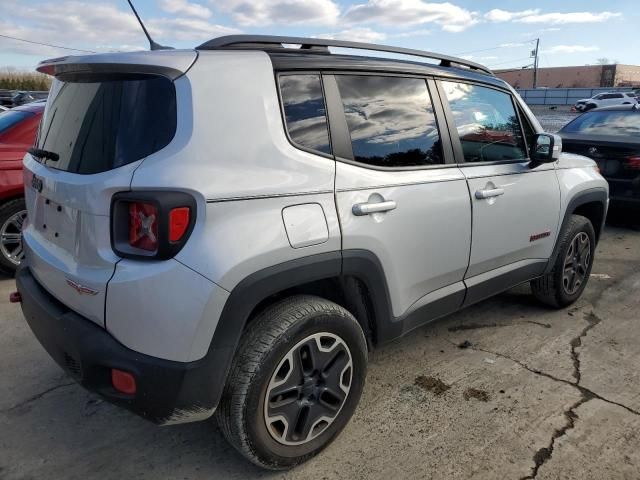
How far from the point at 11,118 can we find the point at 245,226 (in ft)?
14.1

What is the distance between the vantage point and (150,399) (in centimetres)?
201

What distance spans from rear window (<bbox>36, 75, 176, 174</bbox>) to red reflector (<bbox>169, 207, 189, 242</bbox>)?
0.27m

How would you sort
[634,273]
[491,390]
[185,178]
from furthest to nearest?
[634,273] → [491,390] → [185,178]

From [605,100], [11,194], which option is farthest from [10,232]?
[605,100]

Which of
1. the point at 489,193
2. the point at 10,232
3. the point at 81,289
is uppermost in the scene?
the point at 489,193

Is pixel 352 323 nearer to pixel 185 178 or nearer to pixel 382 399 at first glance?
pixel 382 399

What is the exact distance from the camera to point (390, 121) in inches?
110

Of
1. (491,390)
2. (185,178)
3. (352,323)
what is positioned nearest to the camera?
(185,178)

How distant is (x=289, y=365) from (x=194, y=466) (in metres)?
0.72

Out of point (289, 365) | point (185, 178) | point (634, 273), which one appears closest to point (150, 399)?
point (289, 365)

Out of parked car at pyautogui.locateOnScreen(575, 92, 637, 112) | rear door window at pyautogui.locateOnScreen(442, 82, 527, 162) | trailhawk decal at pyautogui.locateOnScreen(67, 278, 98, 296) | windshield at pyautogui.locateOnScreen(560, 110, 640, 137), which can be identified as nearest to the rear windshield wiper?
trailhawk decal at pyautogui.locateOnScreen(67, 278, 98, 296)

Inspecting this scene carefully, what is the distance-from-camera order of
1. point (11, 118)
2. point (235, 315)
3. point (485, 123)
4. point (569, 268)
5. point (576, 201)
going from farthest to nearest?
point (11, 118) → point (569, 268) → point (576, 201) → point (485, 123) → point (235, 315)

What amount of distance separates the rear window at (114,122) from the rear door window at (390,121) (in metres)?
0.91

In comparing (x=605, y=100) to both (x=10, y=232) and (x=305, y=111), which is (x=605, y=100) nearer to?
(x=10, y=232)
